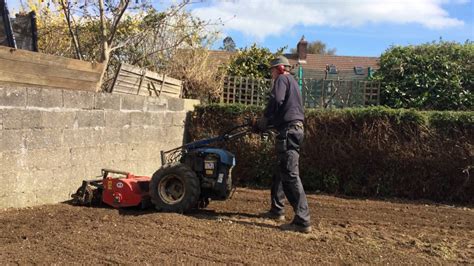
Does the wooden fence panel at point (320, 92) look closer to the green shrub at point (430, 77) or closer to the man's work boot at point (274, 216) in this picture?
the green shrub at point (430, 77)

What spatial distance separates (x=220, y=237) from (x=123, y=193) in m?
1.86

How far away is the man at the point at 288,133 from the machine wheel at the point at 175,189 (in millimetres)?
1124

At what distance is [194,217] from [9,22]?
367 cm

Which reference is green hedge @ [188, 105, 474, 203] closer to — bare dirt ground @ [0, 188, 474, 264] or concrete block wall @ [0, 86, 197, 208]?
bare dirt ground @ [0, 188, 474, 264]

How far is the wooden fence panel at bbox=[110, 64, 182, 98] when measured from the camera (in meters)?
8.92

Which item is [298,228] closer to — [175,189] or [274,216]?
[274,216]

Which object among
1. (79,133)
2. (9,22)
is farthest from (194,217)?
(9,22)

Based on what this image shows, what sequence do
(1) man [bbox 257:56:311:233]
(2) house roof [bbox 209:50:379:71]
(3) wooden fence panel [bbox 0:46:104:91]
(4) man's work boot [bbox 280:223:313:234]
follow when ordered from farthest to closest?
(2) house roof [bbox 209:50:379:71], (3) wooden fence panel [bbox 0:46:104:91], (1) man [bbox 257:56:311:233], (4) man's work boot [bbox 280:223:313:234]

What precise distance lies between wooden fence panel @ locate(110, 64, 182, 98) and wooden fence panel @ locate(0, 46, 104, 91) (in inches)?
17.7

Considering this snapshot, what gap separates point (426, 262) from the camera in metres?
5.11

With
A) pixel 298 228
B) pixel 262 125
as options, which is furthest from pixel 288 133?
pixel 298 228

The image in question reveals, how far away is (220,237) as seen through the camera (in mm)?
5703

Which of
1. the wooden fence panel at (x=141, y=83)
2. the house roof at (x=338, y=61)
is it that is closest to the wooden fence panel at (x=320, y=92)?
the wooden fence panel at (x=141, y=83)

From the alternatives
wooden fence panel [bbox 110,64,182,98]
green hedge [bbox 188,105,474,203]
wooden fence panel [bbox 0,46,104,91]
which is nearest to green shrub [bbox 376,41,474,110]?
green hedge [bbox 188,105,474,203]
